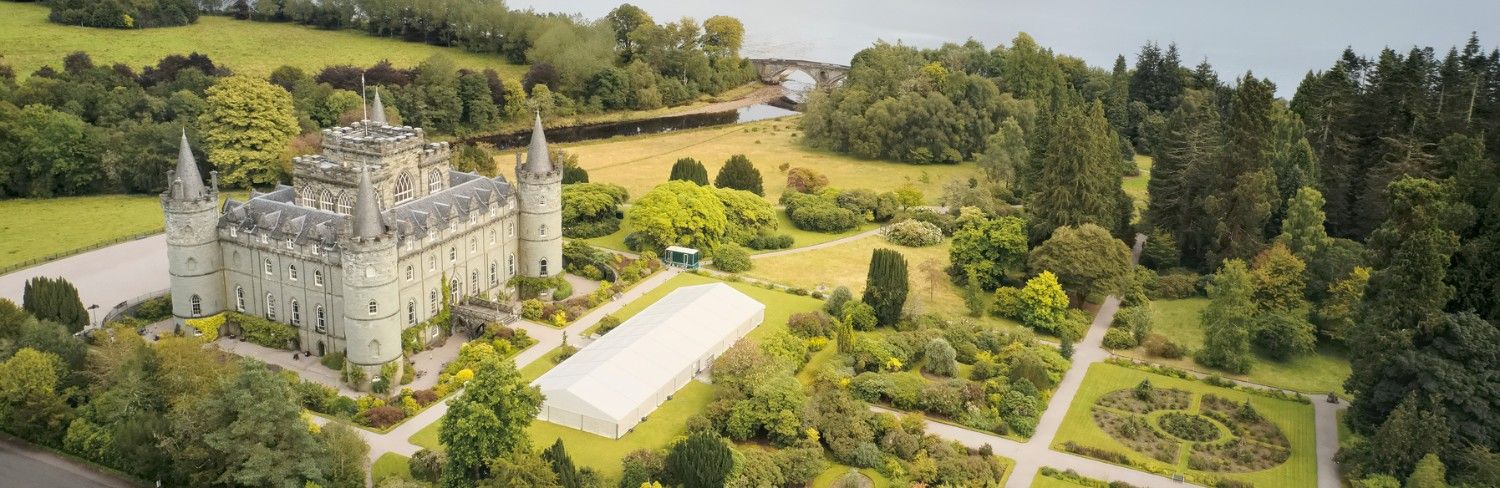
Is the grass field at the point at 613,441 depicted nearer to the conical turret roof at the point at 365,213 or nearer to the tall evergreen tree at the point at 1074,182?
the conical turret roof at the point at 365,213

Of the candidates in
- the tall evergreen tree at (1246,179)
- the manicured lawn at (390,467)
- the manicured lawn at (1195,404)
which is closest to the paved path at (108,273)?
the manicured lawn at (390,467)

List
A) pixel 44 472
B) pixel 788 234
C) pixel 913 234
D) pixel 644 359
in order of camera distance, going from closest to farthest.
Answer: pixel 44 472
pixel 644 359
pixel 913 234
pixel 788 234

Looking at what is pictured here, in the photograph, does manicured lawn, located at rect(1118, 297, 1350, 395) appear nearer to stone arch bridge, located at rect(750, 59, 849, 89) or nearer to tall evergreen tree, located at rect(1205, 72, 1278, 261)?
tall evergreen tree, located at rect(1205, 72, 1278, 261)

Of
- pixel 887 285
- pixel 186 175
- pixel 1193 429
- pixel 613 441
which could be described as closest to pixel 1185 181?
pixel 887 285

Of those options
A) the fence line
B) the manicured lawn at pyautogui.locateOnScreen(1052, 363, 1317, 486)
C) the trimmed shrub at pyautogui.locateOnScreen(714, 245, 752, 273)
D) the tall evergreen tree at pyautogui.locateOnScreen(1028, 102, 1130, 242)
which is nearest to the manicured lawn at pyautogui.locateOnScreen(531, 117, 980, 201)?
the trimmed shrub at pyautogui.locateOnScreen(714, 245, 752, 273)

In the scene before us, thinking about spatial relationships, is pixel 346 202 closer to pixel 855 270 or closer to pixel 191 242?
pixel 191 242

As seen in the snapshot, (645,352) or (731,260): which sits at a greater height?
(731,260)
